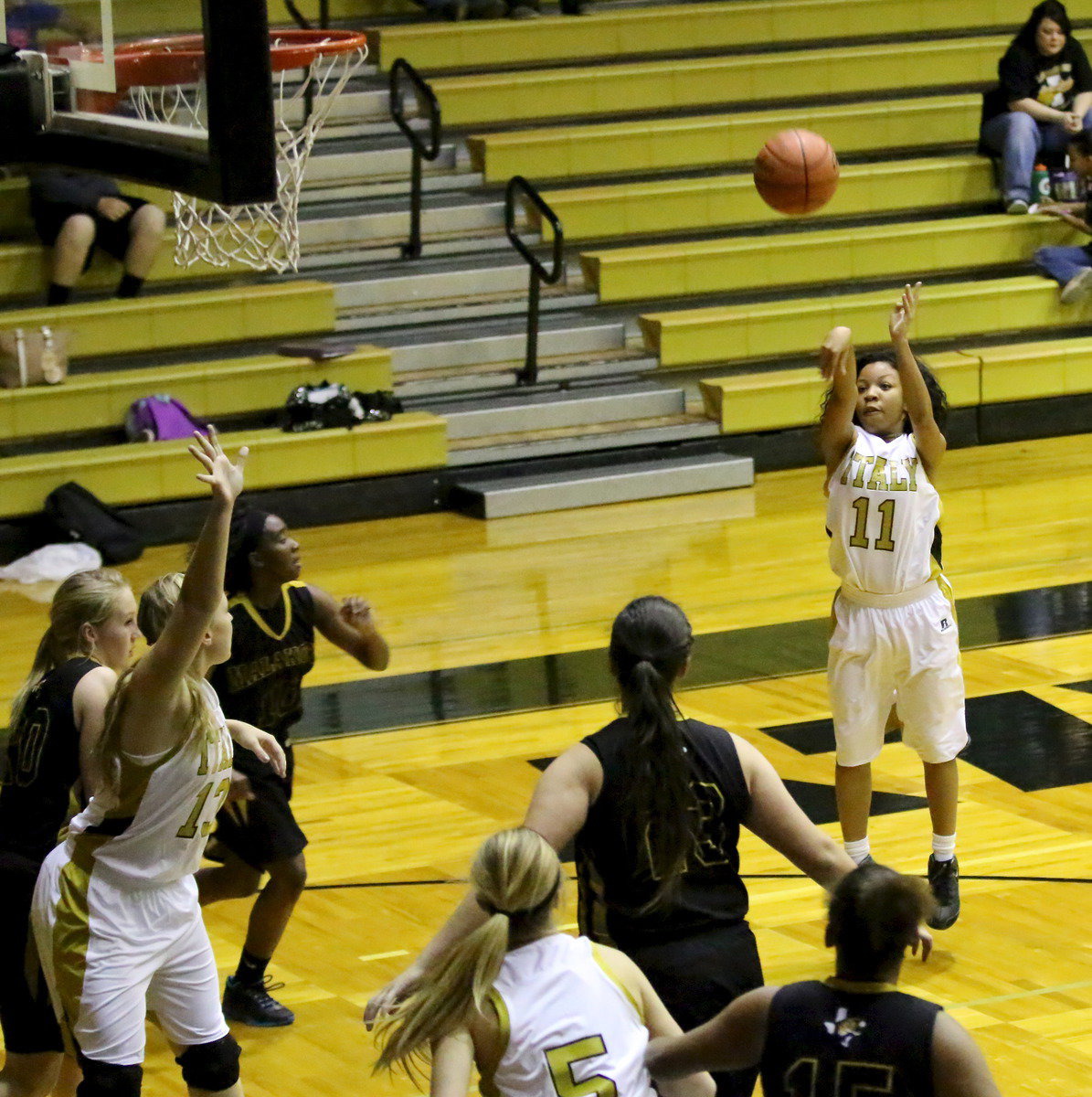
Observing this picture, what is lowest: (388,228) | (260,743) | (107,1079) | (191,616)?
(107,1079)

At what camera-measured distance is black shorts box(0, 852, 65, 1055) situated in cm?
391

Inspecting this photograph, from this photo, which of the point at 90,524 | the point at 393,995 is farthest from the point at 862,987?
the point at 90,524

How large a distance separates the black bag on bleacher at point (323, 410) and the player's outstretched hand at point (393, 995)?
769cm

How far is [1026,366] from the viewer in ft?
38.9

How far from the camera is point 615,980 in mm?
2893

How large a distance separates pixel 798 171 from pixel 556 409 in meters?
2.76

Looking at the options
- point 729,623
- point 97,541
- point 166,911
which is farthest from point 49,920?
point 97,541

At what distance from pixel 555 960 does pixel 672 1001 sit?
459 millimetres

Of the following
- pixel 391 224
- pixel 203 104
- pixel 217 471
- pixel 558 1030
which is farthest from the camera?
pixel 391 224

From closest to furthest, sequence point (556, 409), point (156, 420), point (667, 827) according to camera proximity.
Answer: point (667, 827), point (156, 420), point (556, 409)

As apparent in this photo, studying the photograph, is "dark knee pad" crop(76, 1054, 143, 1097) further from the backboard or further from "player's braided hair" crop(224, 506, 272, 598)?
the backboard

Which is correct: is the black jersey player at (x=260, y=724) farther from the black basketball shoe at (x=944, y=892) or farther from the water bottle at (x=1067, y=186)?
the water bottle at (x=1067, y=186)

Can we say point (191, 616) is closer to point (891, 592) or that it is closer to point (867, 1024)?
point (867, 1024)

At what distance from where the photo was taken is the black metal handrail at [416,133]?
11664mm
